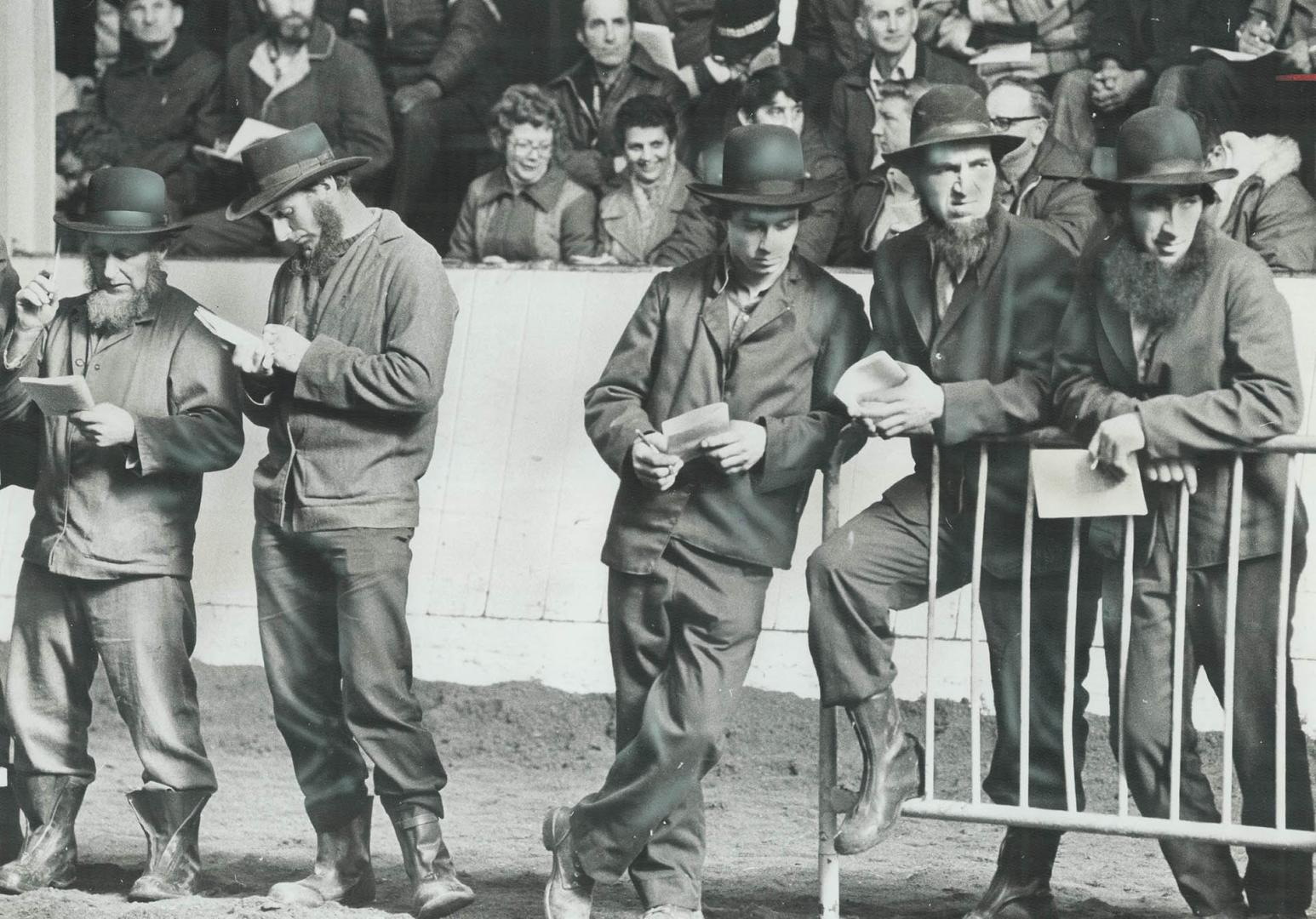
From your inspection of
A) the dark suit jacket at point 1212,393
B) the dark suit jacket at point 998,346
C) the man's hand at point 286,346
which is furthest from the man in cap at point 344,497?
the dark suit jacket at point 1212,393

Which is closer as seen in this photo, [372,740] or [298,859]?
[372,740]

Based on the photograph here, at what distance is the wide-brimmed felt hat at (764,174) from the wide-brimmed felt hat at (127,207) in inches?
69.5

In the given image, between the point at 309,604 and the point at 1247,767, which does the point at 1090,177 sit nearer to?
the point at 1247,767

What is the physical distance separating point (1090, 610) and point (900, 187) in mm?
3014

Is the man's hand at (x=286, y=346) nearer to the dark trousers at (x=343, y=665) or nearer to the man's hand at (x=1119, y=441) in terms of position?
the dark trousers at (x=343, y=665)

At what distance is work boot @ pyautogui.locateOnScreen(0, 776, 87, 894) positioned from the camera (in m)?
5.71

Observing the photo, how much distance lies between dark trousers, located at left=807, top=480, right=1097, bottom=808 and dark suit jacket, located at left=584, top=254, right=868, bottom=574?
217mm

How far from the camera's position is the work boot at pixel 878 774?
4.98m

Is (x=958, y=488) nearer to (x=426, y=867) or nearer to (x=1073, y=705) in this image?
(x=1073, y=705)

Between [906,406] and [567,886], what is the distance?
5.38 feet

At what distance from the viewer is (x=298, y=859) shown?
20.4 feet

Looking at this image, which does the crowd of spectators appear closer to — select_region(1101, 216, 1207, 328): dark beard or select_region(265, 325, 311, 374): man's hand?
select_region(1101, 216, 1207, 328): dark beard

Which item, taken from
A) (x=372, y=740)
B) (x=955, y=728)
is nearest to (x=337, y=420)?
(x=372, y=740)

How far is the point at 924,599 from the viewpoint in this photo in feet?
16.8
